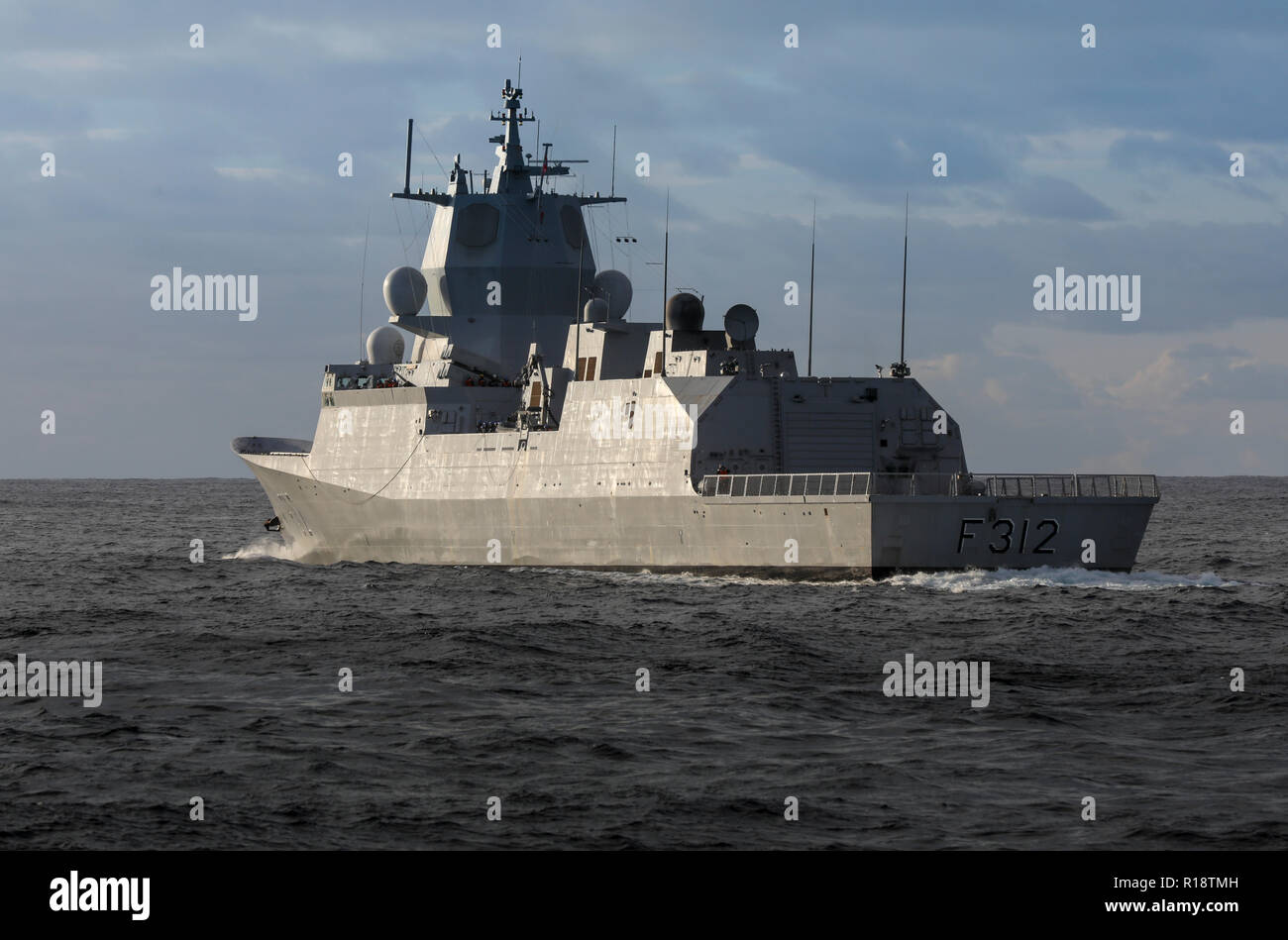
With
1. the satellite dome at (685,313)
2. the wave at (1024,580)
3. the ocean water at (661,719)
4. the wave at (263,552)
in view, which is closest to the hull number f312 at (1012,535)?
the wave at (1024,580)

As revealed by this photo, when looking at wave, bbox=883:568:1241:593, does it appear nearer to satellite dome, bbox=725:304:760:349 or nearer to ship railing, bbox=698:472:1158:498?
ship railing, bbox=698:472:1158:498

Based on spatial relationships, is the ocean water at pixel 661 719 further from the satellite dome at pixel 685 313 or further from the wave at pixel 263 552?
the wave at pixel 263 552

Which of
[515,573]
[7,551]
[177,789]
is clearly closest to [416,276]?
[515,573]

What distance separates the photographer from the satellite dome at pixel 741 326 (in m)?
31.5

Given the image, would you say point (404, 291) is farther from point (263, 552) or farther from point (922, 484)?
point (922, 484)

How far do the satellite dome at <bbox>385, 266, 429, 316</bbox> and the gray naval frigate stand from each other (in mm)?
57

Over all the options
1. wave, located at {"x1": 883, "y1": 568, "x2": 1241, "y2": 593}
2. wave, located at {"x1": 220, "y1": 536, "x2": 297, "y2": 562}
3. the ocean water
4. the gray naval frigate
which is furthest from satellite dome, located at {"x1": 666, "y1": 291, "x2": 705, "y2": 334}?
wave, located at {"x1": 220, "y1": 536, "x2": 297, "y2": 562}

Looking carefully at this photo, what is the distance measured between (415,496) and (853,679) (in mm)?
19544

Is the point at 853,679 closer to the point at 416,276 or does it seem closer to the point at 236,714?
the point at 236,714

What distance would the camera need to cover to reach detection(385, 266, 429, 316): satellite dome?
3984 cm

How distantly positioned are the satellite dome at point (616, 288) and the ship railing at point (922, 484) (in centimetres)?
1297

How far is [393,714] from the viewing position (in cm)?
1577

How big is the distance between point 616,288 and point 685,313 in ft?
32.5
